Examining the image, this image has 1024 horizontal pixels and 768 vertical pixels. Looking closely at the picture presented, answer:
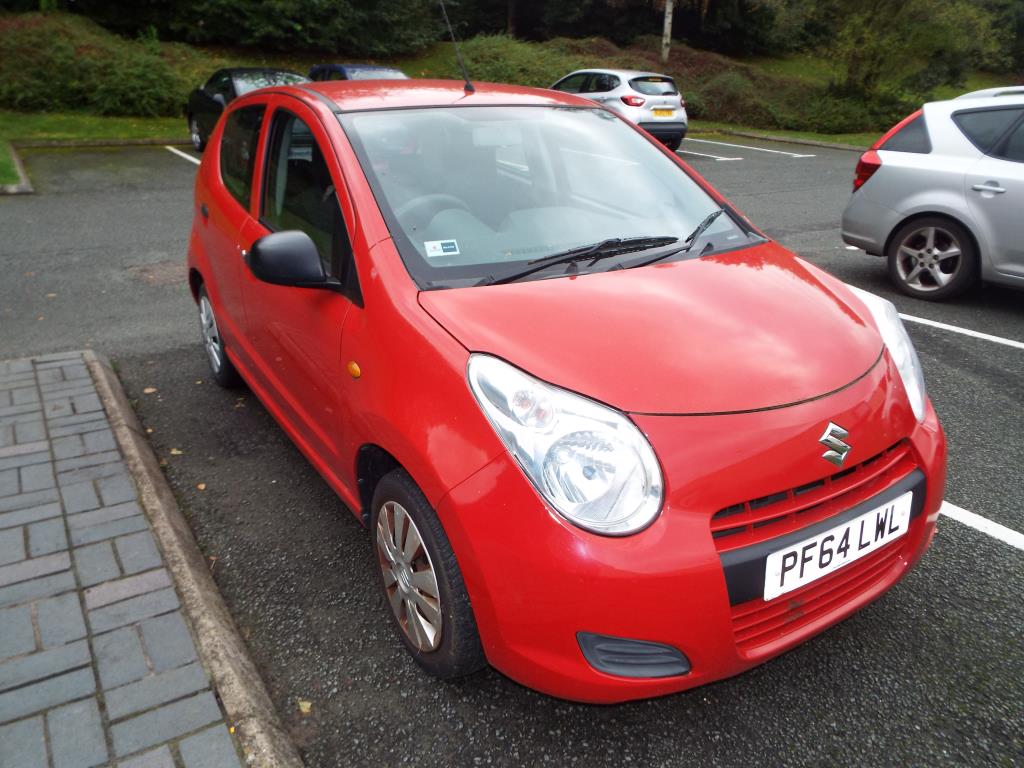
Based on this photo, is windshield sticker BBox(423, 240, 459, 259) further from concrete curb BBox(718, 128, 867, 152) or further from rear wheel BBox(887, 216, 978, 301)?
concrete curb BBox(718, 128, 867, 152)

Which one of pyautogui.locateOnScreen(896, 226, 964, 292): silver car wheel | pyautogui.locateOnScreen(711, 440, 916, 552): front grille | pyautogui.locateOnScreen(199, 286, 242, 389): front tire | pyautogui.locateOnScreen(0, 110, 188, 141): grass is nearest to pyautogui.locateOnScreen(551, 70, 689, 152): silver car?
pyautogui.locateOnScreen(0, 110, 188, 141): grass

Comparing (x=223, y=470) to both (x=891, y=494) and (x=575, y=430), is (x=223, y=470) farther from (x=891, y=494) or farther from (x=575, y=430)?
(x=891, y=494)

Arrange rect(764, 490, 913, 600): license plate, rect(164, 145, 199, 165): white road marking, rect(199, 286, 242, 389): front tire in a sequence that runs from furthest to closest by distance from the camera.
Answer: rect(164, 145, 199, 165): white road marking < rect(199, 286, 242, 389): front tire < rect(764, 490, 913, 600): license plate

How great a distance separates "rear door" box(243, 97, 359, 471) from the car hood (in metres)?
0.50

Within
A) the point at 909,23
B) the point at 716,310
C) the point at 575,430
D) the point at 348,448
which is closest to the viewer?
the point at 575,430

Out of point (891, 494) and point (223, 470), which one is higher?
point (891, 494)

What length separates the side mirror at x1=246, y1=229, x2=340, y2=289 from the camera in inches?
96.0

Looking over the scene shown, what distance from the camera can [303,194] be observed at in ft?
9.70

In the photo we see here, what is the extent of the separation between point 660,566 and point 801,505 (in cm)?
43

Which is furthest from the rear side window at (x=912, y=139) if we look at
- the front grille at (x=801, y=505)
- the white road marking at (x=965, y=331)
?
the front grille at (x=801, y=505)

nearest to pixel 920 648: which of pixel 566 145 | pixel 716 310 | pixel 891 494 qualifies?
pixel 891 494

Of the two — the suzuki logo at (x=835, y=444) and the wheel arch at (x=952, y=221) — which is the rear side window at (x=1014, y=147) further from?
the suzuki logo at (x=835, y=444)

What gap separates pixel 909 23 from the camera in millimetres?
21750

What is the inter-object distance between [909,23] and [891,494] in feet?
80.4
